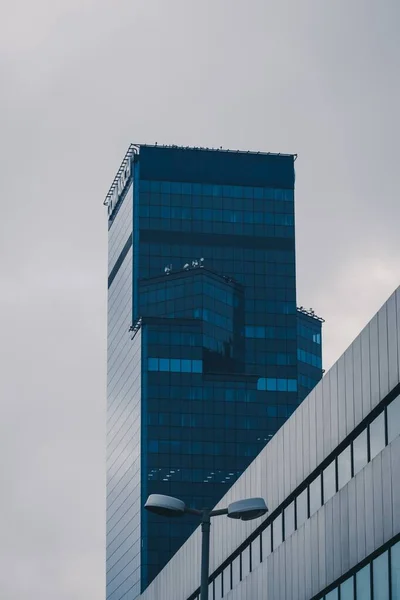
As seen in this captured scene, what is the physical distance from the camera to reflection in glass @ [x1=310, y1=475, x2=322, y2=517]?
5412 centimetres

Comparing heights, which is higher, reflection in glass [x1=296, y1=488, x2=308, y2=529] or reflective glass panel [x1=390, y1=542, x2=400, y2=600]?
reflection in glass [x1=296, y1=488, x2=308, y2=529]

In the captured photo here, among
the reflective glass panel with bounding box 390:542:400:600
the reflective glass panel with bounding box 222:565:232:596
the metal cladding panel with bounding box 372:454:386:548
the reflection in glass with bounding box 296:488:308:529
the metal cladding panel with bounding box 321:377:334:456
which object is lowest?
the reflective glass panel with bounding box 390:542:400:600

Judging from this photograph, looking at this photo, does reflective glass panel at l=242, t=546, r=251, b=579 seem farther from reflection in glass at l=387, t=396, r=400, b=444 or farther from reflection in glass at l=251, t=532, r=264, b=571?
reflection in glass at l=387, t=396, r=400, b=444

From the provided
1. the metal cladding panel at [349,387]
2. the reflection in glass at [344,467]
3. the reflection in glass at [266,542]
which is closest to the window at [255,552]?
the reflection in glass at [266,542]

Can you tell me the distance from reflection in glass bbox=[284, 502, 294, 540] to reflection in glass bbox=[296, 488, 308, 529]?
0.91 meters

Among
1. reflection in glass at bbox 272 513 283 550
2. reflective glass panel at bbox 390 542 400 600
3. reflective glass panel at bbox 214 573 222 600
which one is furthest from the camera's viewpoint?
reflective glass panel at bbox 214 573 222 600

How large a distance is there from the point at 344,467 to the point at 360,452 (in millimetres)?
2038

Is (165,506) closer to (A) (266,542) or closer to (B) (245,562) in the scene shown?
(A) (266,542)

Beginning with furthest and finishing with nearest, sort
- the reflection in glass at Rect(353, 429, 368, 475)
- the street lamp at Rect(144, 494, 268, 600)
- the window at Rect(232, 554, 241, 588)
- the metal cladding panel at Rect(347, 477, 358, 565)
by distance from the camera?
the window at Rect(232, 554, 241, 588), the reflection in glass at Rect(353, 429, 368, 475), the metal cladding panel at Rect(347, 477, 358, 565), the street lamp at Rect(144, 494, 268, 600)

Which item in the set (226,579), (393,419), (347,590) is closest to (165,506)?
(393,419)

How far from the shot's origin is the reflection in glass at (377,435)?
46375mm

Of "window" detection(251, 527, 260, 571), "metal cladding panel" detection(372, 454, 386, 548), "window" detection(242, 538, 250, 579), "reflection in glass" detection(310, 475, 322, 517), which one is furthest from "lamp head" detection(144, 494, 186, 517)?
"window" detection(242, 538, 250, 579)

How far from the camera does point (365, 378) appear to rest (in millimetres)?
47719

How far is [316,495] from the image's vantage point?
54562 millimetres
